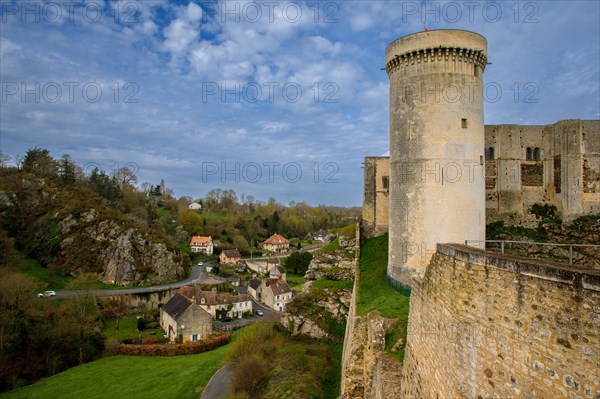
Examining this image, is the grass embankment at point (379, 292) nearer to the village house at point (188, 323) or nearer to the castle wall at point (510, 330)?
the castle wall at point (510, 330)

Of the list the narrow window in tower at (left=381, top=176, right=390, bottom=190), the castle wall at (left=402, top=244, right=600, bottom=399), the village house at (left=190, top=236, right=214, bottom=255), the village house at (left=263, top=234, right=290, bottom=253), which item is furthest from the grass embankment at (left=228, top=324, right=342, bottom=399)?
the village house at (left=263, top=234, right=290, bottom=253)

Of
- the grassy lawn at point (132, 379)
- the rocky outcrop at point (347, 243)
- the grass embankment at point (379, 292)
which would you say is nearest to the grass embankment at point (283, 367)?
the grassy lawn at point (132, 379)

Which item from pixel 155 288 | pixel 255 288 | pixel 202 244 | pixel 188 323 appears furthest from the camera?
pixel 202 244

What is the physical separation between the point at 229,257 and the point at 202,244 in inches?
311

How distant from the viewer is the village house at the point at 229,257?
223 ft

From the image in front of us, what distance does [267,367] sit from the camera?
22203 millimetres

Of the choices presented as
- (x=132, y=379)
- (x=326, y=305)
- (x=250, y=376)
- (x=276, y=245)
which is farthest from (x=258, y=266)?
(x=250, y=376)

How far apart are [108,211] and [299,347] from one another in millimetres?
40003

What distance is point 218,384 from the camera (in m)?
23.1

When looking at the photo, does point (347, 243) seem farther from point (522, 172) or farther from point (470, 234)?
point (470, 234)

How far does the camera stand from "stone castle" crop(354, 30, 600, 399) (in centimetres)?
397

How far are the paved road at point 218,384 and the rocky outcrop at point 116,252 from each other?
87.1 feet

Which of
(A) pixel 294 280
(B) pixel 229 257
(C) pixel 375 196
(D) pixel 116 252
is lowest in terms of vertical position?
(A) pixel 294 280

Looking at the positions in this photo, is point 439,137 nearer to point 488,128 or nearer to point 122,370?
point 488,128
